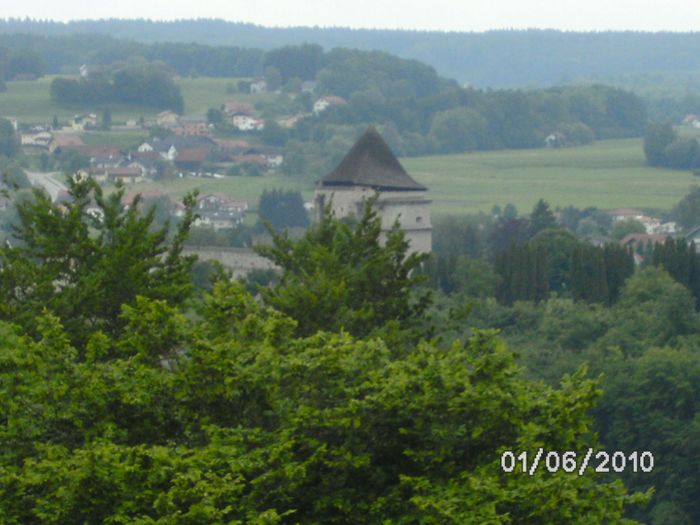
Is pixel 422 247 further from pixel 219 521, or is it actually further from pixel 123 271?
pixel 219 521

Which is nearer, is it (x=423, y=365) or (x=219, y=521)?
(x=219, y=521)

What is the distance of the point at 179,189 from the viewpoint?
171 meters

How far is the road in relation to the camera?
150 meters

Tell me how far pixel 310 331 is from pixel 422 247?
208 ft

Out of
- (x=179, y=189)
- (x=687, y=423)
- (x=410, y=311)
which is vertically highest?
(x=410, y=311)

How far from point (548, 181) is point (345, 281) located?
473 feet

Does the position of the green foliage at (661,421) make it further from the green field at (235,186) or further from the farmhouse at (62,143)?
the farmhouse at (62,143)

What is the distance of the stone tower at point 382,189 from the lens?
8894cm

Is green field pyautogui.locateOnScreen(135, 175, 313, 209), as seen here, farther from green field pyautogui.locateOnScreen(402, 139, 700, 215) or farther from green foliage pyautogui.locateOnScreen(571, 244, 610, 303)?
green foliage pyautogui.locateOnScreen(571, 244, 610, 303)

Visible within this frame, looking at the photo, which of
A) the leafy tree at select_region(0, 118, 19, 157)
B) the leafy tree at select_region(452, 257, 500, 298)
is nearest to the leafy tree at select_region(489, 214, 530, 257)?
the leafy tree at select_region(452, 257, 500, 298)

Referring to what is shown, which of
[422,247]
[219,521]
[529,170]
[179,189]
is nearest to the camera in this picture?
[219,521]

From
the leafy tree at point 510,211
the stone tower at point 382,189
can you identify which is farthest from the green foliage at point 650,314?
the leafy tree at point 510,211

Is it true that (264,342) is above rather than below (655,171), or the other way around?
above

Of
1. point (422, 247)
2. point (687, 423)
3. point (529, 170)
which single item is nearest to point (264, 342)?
point (687, 423)
